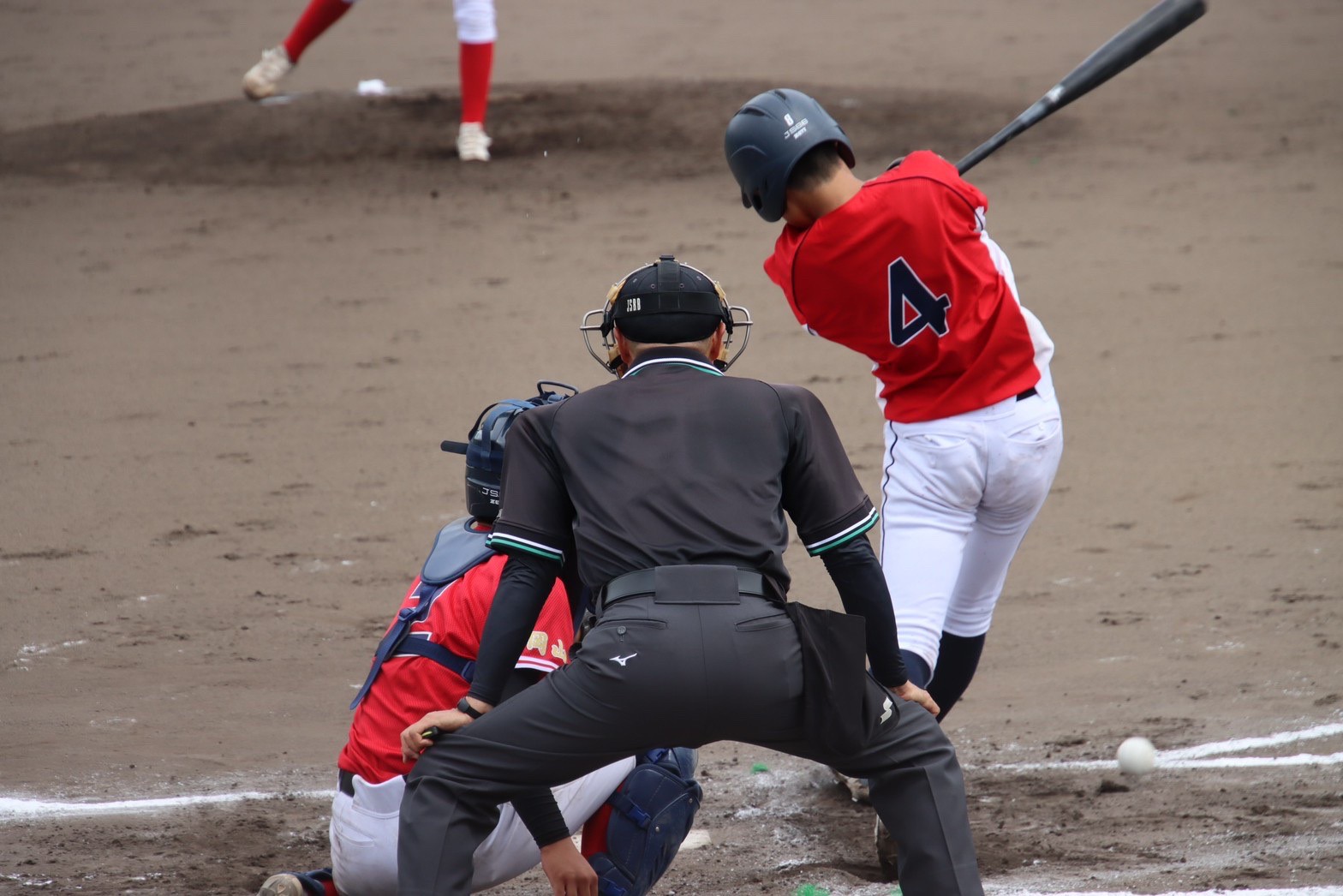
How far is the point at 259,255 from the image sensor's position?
8.58 meters

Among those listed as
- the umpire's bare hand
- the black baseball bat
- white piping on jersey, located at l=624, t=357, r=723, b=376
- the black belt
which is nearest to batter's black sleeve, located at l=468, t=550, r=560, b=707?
the black belt

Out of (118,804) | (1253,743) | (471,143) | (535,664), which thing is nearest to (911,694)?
(535,664)

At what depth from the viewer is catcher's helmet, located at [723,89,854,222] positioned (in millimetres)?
3020

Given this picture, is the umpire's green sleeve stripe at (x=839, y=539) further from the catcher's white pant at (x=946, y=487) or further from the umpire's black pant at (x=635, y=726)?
the catcher's white pant at (x=946, y=487)

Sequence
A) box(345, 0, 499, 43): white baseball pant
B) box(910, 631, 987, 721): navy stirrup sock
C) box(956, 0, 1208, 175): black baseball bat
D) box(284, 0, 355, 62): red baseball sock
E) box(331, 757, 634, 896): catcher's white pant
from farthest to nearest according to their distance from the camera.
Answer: box(284, 0, 355, 62): red baseball sock, box(345, 0, 499, 43): white baseball pant, box(956, 0, 1208, 175): black baseball bat, box(910, 631, 987, 721): navy stirrup sock, box(331, 757, 634, 896): catcher's white pant

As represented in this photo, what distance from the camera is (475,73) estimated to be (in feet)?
30.8

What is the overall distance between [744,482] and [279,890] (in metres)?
1.19

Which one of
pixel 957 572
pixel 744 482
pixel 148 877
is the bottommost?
pixel 148 877

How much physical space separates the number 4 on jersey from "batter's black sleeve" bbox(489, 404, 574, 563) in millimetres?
911

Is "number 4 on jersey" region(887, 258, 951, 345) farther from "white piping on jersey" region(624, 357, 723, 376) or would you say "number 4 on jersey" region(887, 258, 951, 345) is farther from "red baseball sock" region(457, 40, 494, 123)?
"red baseball sock" region(457, 40, 494, 123)

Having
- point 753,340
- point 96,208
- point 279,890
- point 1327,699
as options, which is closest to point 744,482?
point 279,890

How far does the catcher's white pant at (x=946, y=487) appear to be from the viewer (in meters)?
3.11

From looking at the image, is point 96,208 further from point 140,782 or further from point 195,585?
point 140,782

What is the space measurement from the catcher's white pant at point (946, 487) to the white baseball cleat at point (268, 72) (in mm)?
7899
